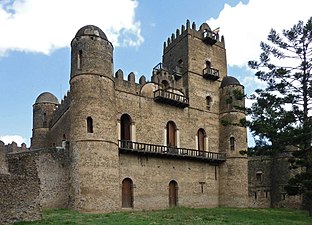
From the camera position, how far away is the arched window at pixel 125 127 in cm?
2956

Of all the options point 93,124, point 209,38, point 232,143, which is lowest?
point 232,143

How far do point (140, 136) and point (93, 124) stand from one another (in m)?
4.49

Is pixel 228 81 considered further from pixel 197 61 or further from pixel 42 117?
pixel 42 117

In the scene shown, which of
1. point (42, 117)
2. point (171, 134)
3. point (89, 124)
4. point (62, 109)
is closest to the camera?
point (89, 124)

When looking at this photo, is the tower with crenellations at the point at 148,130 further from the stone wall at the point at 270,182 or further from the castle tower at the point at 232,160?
the stone wall at the point at 270,182

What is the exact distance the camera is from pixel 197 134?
33.7 metres

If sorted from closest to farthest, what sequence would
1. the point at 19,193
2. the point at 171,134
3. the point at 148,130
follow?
the point at 19,193
the point at 148,130
the point at 171,134

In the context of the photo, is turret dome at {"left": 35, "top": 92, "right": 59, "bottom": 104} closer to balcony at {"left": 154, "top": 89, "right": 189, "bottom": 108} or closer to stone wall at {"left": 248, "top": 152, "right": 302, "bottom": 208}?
balcony at {"left": 154, "top": 89, "right": 189, "bottom": 108}

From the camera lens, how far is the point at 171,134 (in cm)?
3222

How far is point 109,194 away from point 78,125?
4.43 meters

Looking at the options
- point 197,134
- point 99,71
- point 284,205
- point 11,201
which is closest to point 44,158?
point 99,71

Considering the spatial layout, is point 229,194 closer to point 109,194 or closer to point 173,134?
point 173,134

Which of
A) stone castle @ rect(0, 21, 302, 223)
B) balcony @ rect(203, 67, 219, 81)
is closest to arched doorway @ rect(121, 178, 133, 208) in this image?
stone castle @ rect(0, 21, 302, 223)

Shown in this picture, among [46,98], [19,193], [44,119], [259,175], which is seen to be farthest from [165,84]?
[19,193]
